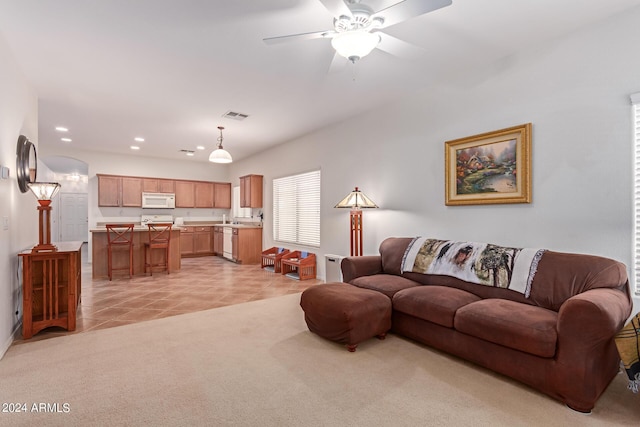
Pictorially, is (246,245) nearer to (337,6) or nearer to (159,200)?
(159,200)

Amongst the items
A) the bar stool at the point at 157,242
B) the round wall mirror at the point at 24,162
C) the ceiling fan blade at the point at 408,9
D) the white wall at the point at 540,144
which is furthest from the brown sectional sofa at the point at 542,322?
the bar stool at the point at 157,242

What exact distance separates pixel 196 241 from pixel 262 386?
282 inches

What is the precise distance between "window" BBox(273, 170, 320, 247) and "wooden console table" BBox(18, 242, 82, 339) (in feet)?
12.0

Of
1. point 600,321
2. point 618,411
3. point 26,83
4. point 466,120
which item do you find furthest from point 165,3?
point 618,411

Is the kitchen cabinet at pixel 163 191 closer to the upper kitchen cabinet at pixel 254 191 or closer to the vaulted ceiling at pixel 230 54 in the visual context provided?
the upper kitchen cabinet at pixel 254 191

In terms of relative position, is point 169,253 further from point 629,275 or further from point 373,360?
point 629,275

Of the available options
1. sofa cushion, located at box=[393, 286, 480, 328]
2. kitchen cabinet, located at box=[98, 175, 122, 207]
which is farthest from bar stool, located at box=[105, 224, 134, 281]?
sofa cushion, located at box=[393, 286, 480, 328]

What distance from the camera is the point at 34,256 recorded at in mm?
3014

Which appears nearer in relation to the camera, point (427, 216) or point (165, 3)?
point (165, 3)

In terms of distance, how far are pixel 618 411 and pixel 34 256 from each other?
15.4 ft

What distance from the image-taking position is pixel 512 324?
2.13 metres

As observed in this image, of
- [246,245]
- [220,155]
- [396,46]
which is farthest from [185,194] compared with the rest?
[396,46]

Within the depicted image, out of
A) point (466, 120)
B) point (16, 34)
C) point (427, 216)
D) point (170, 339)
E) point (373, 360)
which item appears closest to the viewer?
point (373, 360)

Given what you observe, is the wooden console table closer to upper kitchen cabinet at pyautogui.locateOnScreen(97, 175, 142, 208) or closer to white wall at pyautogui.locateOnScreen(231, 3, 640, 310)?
white wall at pyautogui.locateOnScreen(231, 3, 640, 310)
